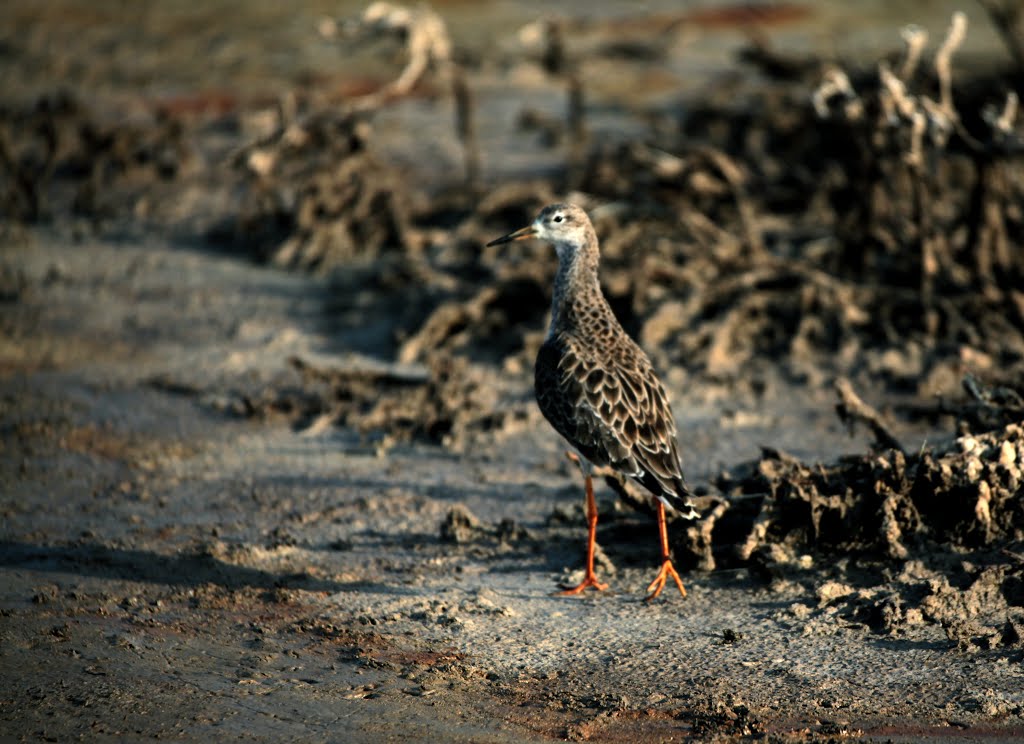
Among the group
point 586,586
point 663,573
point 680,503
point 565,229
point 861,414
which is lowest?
point 586,586

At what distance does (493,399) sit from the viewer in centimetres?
854

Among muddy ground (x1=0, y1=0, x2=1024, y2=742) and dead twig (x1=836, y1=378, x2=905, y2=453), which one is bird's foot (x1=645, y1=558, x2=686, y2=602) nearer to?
muddy ground (x1=0, y1=0, x2=1024, y2=742)

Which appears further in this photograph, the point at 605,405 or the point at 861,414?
the point at 861,414

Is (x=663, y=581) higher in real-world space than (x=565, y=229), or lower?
lower

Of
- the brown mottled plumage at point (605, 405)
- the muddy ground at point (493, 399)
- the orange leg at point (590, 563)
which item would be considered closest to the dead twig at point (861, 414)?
the muddy ground at point (493, 399)

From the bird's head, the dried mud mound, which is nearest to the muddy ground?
the dried mud mound

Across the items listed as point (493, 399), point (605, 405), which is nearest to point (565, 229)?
point (605, 405)

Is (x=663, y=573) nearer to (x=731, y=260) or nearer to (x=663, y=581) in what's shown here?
(x=663, y=581)

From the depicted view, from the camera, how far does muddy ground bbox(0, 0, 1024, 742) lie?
5246mm

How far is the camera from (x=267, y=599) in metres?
5.95

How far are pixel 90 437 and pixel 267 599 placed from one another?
8.17 feet

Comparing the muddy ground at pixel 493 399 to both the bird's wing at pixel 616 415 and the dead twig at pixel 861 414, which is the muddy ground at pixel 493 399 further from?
the bird's wing at pixel 616 415

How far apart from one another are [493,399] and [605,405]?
2.45m

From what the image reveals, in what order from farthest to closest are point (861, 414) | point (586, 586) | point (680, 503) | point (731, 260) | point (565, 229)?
point (731, 260), point (565, 229), point (861, 414), point (586, 586), point (680, 503)
